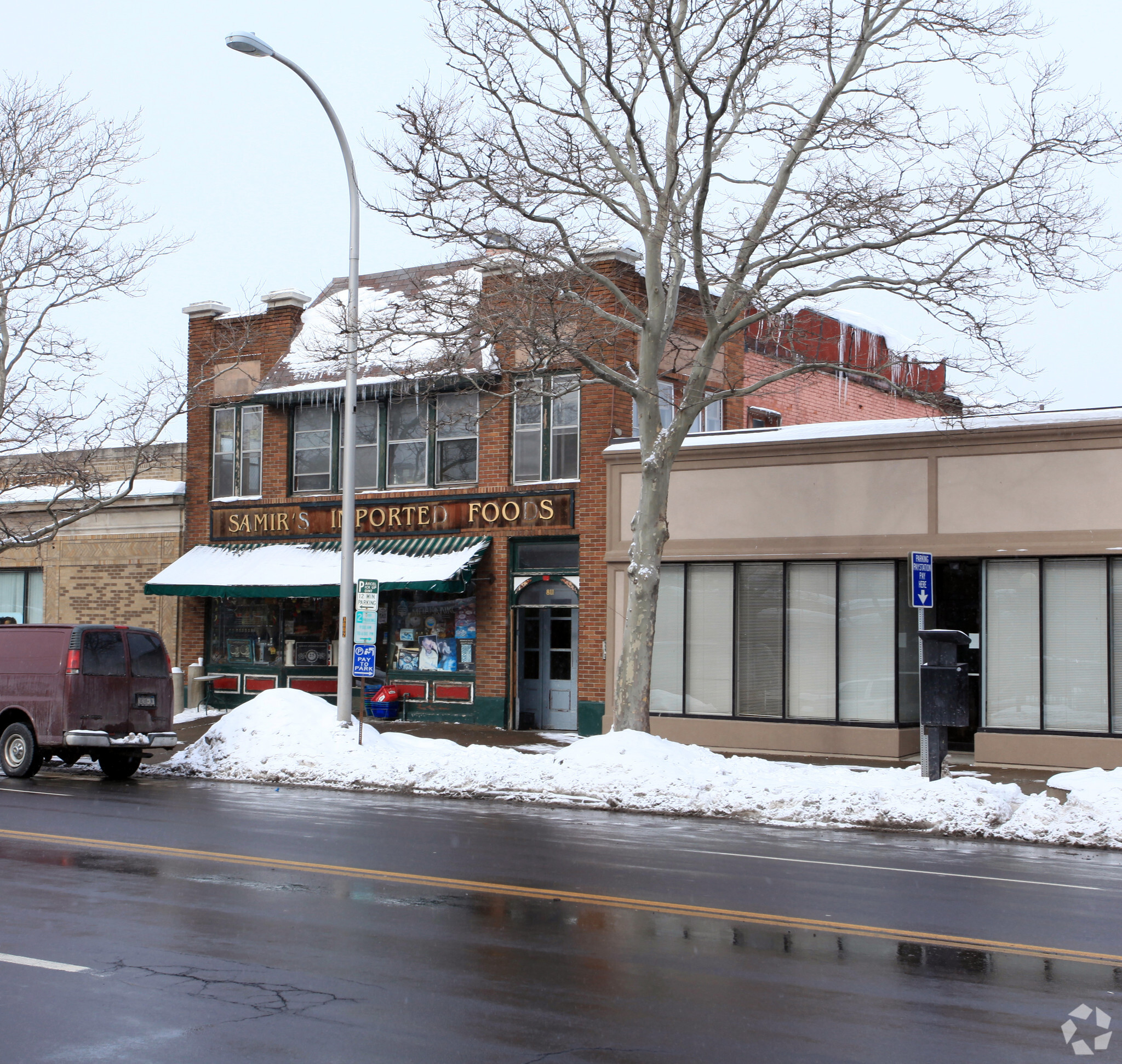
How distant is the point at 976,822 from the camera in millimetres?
13461

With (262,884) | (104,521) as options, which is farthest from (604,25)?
(104,521)

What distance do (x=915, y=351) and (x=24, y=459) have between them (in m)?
20.9

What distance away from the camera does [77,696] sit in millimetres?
17359

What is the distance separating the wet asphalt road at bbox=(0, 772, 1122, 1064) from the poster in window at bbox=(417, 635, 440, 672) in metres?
11.9

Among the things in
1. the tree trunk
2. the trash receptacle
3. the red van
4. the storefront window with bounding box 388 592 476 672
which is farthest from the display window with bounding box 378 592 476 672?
the red van

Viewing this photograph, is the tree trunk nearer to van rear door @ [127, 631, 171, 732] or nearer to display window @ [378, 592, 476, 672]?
van rear door @ [127, 631, 171, 732]

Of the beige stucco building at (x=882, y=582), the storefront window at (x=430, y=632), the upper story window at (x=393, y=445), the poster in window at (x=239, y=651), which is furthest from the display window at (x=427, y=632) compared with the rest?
the beige stucco building at (x=882, y=582)

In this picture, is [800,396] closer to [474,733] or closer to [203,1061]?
[474,733]

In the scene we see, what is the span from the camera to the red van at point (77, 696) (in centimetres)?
1739

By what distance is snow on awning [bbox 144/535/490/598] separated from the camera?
23.4 meters

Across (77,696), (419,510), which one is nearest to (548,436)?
(419,510)

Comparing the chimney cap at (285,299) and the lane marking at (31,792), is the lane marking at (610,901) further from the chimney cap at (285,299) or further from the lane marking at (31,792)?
the chimney cap at (285,299)

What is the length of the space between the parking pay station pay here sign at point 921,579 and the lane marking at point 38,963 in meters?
11.3

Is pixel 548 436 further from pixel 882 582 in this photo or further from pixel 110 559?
pixel 110 559
